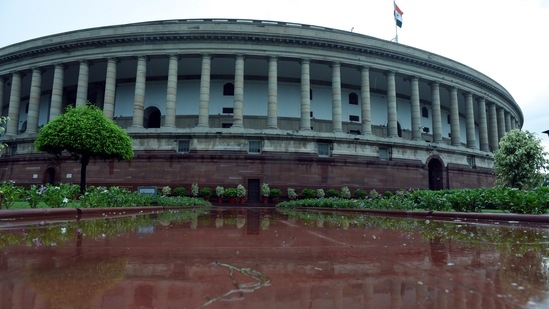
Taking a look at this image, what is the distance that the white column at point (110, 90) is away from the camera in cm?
3139

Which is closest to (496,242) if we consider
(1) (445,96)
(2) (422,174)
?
(2) (422,174)

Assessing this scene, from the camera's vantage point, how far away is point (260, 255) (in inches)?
134

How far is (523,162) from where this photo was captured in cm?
2334

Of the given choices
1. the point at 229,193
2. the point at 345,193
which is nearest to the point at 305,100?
the point at 345,193

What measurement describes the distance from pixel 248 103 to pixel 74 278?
118 feet

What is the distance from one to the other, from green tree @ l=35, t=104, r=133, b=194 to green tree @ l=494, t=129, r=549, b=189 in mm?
26003

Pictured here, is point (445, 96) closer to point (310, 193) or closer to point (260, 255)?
point (310, 193)

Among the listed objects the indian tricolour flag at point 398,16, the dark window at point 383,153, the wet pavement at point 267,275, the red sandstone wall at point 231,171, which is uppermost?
the indian tricolour flag at point 398,16

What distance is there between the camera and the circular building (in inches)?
1156

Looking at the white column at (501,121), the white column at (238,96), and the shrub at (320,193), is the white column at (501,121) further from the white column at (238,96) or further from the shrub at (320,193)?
the white column at (238,96)

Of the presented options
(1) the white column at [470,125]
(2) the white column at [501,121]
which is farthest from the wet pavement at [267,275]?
(2) the white column at [501,121]

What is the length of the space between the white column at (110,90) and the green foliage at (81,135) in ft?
41.2

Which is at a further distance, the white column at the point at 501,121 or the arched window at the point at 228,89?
the white column at the point at 501,121

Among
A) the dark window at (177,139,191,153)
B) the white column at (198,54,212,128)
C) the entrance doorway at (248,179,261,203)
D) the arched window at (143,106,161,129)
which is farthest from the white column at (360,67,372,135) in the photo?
the arched window at (143,106,161,129)
